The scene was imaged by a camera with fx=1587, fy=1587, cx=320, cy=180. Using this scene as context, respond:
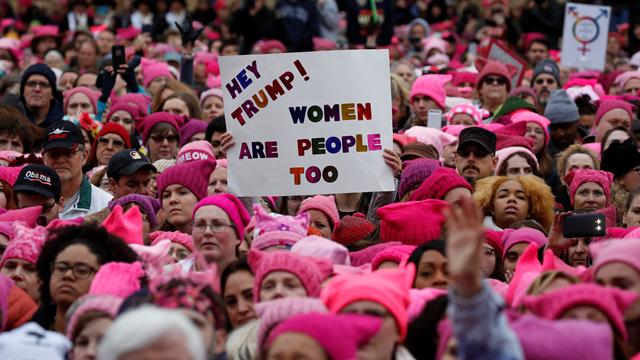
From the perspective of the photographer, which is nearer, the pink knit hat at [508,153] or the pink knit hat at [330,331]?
the pink knit hat at [330,331]

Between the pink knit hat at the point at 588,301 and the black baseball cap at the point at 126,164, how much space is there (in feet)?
16.9

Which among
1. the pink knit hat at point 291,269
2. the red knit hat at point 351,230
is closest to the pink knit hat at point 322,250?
the pink knit hat at point 291,269

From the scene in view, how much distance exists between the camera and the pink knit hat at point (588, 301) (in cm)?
673

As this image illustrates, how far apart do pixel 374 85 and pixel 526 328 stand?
4.31 meters

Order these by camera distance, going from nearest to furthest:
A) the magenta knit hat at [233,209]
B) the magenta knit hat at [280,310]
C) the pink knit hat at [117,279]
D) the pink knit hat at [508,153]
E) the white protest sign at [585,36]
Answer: the magenta knit hat at [280,310] < the pink knit hat at [117,279] < the magenta knit hat at [233,209] < the pink knit hat at [508,153] < the white protest sign at [585,36]

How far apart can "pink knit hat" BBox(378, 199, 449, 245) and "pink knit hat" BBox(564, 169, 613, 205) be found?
2065mm

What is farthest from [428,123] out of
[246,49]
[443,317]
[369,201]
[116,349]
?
[246,49]

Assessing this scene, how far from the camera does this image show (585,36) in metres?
19.0

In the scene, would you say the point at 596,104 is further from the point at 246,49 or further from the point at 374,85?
the point at 246,49

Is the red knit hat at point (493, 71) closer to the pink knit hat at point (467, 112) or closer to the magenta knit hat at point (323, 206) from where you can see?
the pink knit hat at point (467, 112)

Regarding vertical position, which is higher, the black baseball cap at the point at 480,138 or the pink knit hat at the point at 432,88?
the black baseball cap at the point at 480,138

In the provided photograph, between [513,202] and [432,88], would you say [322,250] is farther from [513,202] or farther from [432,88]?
[432,88]

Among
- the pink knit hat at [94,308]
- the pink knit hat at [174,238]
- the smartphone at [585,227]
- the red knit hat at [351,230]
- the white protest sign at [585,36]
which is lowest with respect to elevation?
the white protest sign at [585,36]

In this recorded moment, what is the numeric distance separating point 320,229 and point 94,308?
3.12 meters
